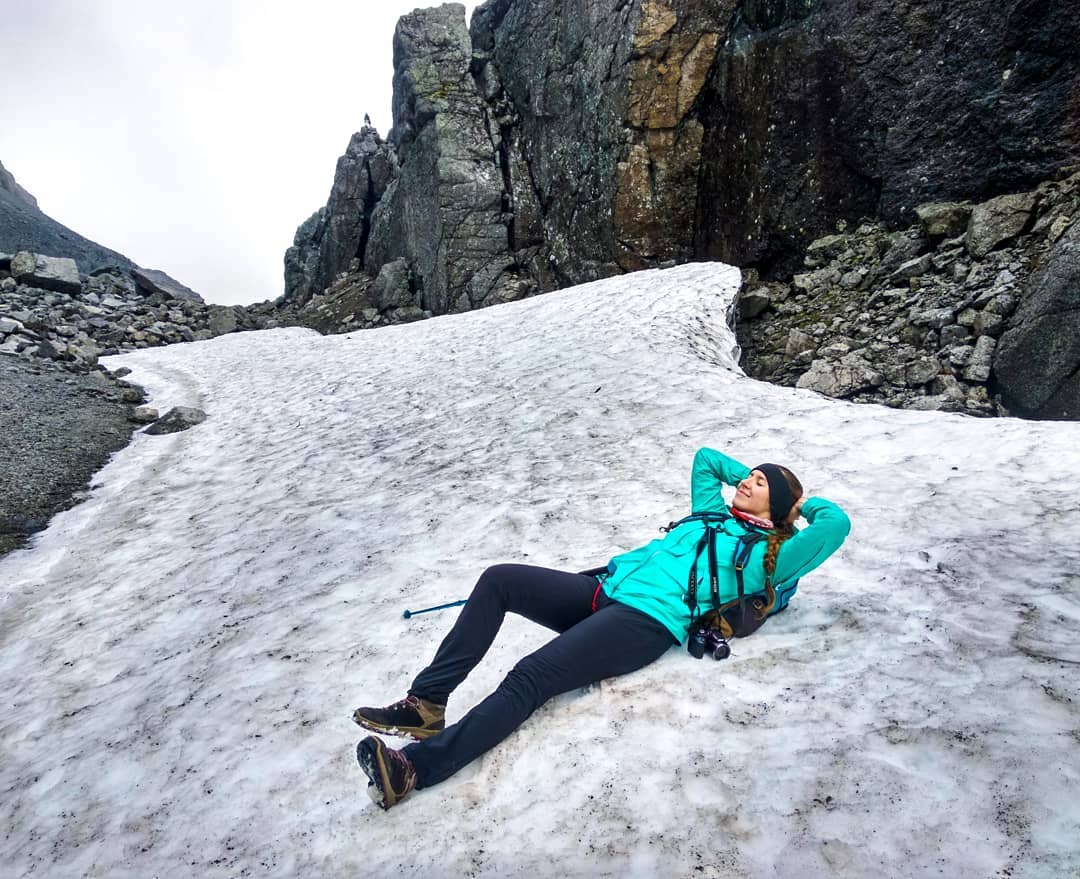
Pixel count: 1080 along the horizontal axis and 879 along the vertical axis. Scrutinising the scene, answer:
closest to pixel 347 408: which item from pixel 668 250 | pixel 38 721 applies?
pixel 38 721

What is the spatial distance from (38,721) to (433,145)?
85.1 feet

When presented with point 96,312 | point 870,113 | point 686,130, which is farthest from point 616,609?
point 96,312

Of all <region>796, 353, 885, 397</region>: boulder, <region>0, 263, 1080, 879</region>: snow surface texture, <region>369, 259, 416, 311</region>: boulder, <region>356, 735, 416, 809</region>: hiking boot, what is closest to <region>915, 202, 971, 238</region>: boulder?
<region>796, 353, 885, 397</region>: boulder

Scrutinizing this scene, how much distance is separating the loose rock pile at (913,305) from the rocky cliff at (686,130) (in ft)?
3.38

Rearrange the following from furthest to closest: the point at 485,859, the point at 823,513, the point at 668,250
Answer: the point at 668,250 < the point at 823,513 < the point at 485,859

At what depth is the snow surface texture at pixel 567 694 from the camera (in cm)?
277

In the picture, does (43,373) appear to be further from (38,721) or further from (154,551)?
(38,721)

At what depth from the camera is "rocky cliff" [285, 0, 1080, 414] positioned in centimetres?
1498

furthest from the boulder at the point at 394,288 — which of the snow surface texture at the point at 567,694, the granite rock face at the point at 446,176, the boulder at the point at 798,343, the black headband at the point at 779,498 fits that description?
the black headband at the point at 779,498

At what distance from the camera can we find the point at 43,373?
14.5 meters

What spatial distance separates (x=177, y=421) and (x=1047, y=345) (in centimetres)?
1608

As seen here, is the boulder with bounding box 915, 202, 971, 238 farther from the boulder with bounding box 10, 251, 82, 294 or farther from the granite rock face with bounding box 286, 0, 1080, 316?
the boulder with bounding box 10, 251, 82, 294

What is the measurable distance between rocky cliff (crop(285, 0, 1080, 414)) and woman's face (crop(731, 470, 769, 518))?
15.6 metres

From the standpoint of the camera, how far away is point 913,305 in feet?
48.1
